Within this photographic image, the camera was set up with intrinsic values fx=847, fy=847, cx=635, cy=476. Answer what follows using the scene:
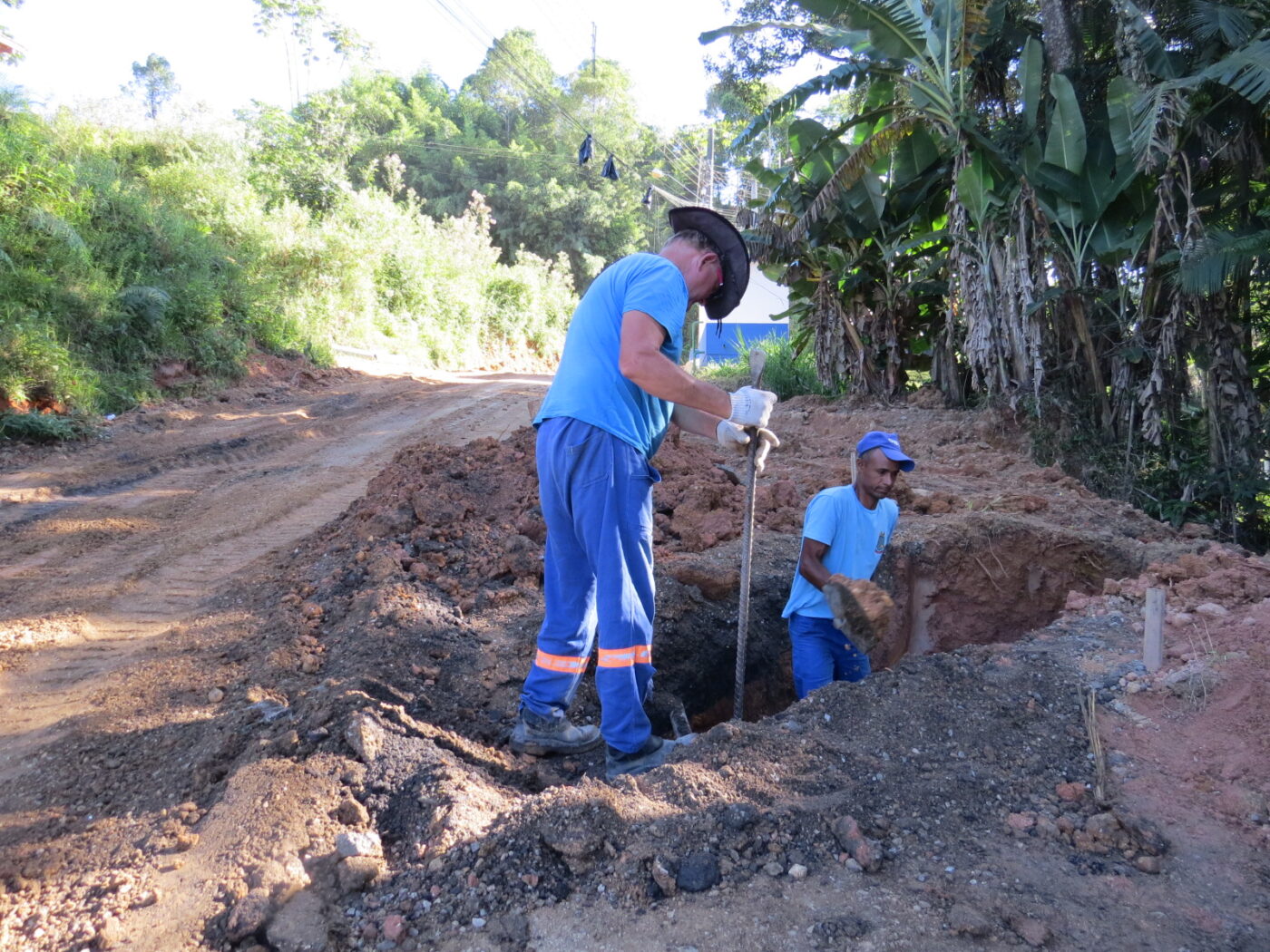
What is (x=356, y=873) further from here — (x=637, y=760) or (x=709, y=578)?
(x=709, y=578)

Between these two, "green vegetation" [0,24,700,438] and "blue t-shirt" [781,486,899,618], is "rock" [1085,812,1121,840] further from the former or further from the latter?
"green vegetation" [0,24,700,438]

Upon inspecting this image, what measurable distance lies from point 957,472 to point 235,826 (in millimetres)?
6499

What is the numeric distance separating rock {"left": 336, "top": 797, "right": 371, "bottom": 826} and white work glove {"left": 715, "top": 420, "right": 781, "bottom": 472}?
6.32 feet

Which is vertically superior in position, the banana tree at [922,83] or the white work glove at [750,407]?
the banana tree at [922,83]

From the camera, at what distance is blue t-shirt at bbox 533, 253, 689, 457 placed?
2932mm

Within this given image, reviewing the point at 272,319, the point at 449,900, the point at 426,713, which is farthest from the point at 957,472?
the point at 272,319

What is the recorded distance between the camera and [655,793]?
254 centimetres

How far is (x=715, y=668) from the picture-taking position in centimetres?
470

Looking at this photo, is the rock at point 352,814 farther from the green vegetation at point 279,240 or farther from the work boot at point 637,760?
the green vegetation at point 279,240

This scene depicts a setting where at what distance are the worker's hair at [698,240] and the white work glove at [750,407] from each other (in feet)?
1.76

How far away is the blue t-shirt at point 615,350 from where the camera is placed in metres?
2.93

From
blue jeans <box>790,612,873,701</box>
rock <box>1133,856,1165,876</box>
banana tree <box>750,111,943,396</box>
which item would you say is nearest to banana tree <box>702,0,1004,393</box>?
banana tree <box>750,111,943,396</box>

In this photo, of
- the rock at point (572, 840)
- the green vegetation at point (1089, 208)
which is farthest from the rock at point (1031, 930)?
the green vegetation at point (1089, 208)

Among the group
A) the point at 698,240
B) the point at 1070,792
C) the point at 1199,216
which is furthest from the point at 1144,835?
the point at 1199,216
